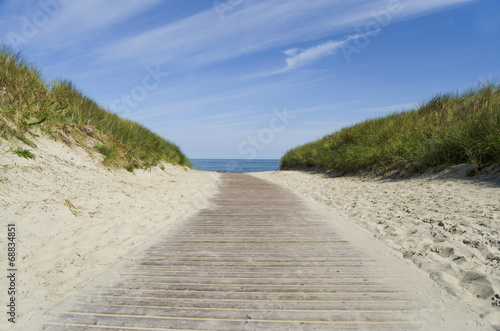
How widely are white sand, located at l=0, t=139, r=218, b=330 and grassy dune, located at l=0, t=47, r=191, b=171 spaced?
1.57ft

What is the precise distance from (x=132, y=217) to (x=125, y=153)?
453 centimetres

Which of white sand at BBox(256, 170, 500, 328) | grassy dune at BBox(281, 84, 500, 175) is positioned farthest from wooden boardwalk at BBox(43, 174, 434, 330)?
grassy dune at BBox(281, 84, 500, 175)

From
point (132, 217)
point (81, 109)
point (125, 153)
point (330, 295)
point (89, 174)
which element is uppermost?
point (81, 109)

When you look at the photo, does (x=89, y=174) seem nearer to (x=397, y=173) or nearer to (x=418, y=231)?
(x=418, y=231)

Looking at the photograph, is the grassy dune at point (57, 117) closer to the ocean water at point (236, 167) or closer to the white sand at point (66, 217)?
the white sand at point (66, 217)

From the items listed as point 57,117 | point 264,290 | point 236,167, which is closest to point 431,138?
point 264,290

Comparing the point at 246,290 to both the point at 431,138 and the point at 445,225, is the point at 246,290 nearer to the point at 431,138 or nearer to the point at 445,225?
the point at 445,225

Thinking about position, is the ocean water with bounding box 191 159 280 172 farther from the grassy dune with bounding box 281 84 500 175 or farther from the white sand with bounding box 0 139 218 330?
the white sand with bounding box 0 139 218 330

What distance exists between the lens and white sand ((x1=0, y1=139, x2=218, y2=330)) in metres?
2.49

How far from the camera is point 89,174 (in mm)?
5988

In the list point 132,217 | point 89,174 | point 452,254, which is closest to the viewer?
point 452,254

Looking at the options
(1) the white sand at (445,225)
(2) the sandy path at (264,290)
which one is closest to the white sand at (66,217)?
(2) the sandy path at (264,290)

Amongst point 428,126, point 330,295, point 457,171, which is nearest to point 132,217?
point 330,295

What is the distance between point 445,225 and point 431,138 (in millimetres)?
5376
